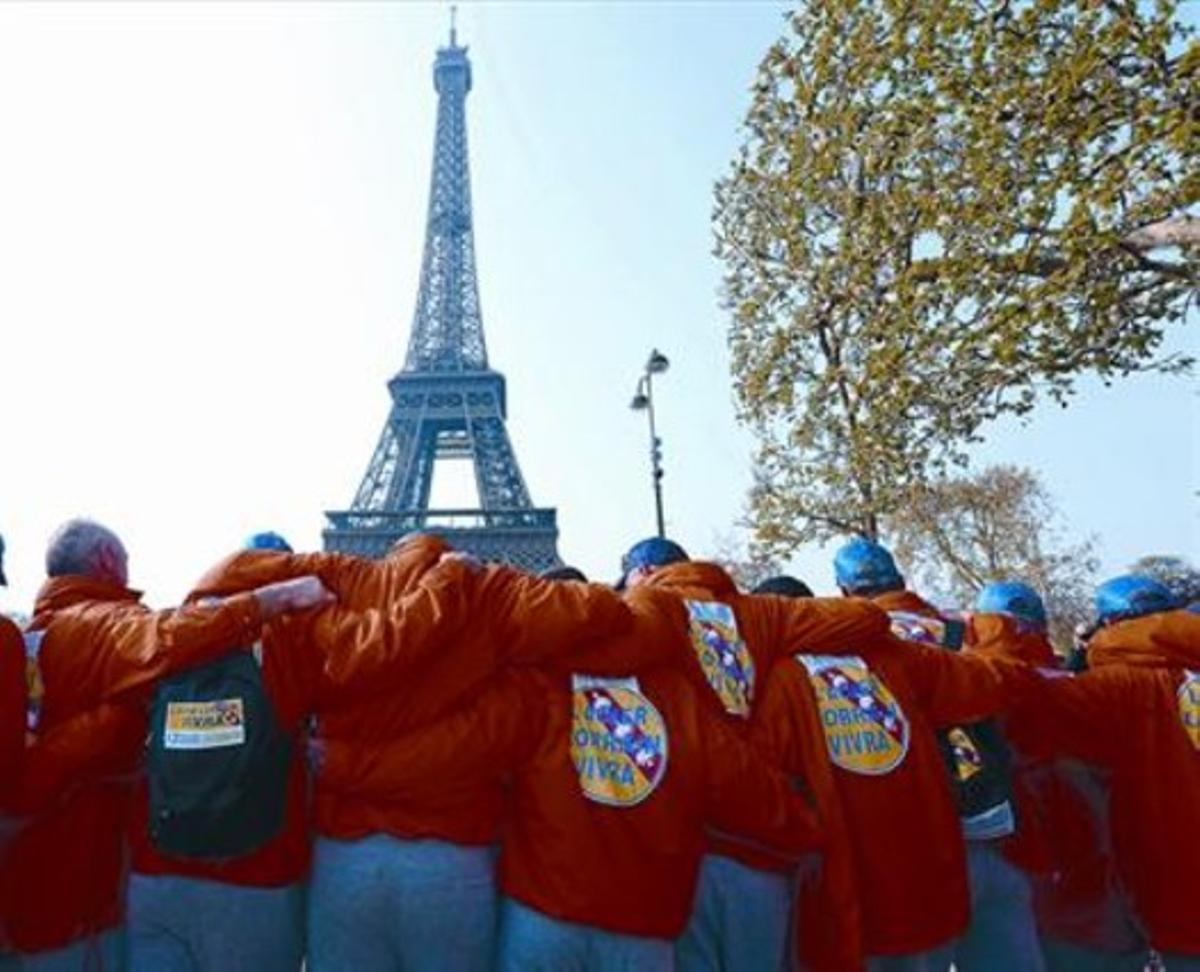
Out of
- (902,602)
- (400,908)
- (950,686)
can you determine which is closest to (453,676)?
(400,908)

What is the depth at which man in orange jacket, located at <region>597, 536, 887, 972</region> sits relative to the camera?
3.46 meters

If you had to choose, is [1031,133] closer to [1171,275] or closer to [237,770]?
[1171,275]

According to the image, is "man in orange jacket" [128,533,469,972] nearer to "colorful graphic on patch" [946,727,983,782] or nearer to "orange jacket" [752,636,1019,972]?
"orange jacket" [752,636,1019,972]

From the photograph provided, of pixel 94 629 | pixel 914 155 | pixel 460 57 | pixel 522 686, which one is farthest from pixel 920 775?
pixel 460 57

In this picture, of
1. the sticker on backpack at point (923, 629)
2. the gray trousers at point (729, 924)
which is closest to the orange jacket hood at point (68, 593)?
the gray trousers at point (729, 924)

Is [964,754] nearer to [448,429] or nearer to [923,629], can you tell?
[923,629]

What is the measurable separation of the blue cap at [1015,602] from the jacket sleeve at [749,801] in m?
1.83

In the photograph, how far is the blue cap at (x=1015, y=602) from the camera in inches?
190

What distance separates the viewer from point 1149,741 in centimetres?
413

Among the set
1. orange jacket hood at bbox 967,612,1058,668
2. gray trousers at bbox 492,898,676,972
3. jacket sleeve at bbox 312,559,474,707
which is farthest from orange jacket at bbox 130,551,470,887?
orange jacket hood at bbox 967,612,1058,668

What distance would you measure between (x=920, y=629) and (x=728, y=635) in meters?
1.09

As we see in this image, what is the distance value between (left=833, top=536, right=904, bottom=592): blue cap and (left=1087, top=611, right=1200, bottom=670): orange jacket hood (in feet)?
2.99

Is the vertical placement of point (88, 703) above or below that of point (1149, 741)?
above

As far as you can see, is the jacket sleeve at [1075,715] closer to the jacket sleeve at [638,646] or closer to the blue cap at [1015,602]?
the blue cap at [1015,602]
